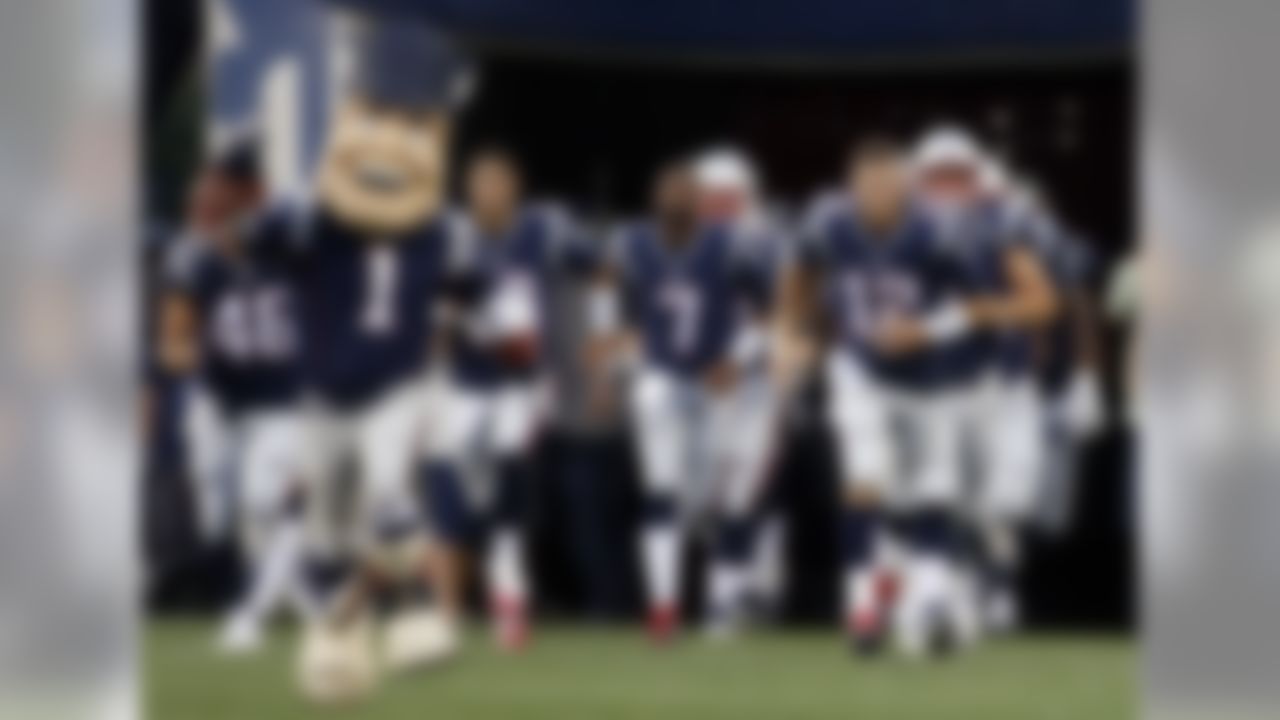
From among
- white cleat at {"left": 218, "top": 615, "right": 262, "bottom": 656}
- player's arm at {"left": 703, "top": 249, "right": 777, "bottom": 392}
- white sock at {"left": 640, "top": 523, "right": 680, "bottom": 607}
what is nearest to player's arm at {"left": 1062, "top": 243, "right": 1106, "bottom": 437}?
player's arm at {"left": 703, "top": 249, "right": 777, "bottom": 392}

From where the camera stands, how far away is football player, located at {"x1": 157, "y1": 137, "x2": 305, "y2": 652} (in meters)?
4.56

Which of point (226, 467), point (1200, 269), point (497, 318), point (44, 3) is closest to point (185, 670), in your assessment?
point (226, 467)

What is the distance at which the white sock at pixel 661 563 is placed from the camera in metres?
4.50

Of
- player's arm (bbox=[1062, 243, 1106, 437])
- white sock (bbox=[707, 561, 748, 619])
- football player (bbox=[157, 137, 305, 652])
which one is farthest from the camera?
football player (bbox=[157, 137, 305, 652])

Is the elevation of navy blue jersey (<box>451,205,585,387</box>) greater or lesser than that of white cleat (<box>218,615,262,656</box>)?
greater

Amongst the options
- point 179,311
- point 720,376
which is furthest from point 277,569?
point 720,376

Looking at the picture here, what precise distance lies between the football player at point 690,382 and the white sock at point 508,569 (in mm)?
147

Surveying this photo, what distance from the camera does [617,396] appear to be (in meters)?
4.53

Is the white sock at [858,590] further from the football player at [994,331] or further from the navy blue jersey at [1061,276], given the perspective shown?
the navy blue jersey at [1061,276]

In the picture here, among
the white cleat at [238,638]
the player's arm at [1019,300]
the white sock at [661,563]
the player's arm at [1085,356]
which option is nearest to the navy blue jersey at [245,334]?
the white cleat at [238,638]

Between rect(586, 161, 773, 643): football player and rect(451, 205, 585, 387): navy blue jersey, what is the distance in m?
0.07

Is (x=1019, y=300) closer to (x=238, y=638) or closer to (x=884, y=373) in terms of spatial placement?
(x=884, y=373)

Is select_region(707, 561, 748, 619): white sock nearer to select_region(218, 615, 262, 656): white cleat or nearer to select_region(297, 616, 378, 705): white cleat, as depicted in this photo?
select_region(297, 616, 378, 705): white cleat

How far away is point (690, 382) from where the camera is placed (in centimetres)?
452
